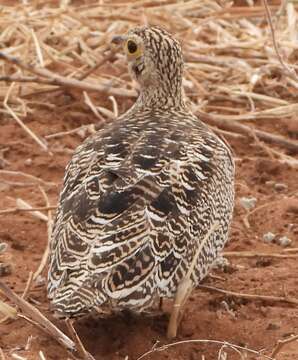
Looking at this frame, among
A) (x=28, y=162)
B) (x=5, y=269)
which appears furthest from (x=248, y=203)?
(x=5, y=269)

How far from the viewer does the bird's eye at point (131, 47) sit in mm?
5719

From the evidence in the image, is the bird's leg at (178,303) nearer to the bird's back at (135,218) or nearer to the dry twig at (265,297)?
the bird's back at (135,218)

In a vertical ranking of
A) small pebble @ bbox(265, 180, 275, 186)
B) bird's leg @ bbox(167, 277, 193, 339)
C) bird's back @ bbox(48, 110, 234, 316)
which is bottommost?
small pebble @ bbox(265, 180, 275, 186)

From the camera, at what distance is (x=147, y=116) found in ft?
18.0

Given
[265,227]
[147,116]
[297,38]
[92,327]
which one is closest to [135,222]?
[92,327]

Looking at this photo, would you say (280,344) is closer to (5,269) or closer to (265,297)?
(265,297)

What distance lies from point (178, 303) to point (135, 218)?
435mm

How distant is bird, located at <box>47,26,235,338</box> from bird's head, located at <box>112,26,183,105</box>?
51 centimetres

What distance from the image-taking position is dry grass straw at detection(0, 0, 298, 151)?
7438mm

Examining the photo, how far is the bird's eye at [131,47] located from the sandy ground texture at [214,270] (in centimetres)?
100

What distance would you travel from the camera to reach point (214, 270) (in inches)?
214

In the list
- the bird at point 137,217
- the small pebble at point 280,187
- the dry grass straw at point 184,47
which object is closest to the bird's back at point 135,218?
the bird at point 137,217

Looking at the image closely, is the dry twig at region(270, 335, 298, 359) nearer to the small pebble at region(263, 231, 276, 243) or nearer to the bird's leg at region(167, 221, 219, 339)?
the bird's leg at region(167, 221, 219, 339)

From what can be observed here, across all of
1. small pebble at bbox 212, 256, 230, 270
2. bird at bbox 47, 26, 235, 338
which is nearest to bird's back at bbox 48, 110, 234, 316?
bird at bbox 47, 26, 235, 338
